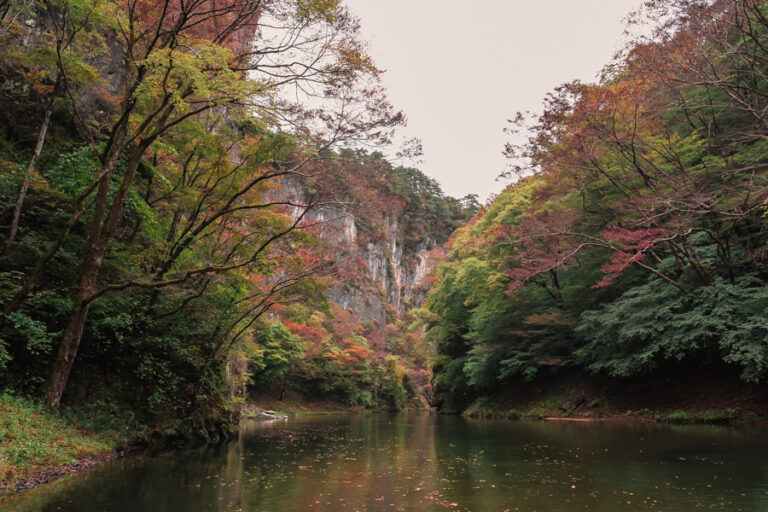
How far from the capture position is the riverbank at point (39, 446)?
6258mm

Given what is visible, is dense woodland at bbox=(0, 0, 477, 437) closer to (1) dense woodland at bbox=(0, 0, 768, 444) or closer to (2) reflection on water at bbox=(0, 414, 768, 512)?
(1) dense woodland at bbox=(0, 0, 768, 444)

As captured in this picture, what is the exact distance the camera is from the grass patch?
639 cm

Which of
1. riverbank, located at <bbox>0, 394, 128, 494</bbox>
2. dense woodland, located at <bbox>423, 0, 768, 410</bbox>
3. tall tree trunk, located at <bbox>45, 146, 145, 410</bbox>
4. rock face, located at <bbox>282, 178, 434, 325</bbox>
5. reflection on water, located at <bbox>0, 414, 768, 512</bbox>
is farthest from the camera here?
rock face, located at <bbox>282, 178, 434, 325</bbox>

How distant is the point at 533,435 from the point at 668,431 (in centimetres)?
321

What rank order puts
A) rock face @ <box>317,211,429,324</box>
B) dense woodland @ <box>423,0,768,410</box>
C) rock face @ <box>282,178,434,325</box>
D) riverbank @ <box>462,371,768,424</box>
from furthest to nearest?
rock face @ <box>317,211,429,324</box>, rock face @ <box>282,178,434,325</box>, riverbank @ <box>462,371,768,424</box>, dense woodland @ <box>423,0,768,410</box>

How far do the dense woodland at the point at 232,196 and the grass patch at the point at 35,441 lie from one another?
70 centimetres

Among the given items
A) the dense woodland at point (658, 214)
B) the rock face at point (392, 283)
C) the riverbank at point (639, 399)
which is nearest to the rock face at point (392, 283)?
the rock face at point (392, 283)

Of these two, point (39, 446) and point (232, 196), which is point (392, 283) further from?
point (39, 446)

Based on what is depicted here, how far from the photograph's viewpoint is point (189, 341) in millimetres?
13305

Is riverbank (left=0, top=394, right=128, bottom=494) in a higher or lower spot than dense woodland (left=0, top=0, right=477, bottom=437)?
lower

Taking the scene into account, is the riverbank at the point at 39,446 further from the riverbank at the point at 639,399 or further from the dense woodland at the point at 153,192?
the riverbank at the point at 639,399

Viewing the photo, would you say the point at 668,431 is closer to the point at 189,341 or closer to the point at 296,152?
the point at 296,152

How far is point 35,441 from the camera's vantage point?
6988 mm

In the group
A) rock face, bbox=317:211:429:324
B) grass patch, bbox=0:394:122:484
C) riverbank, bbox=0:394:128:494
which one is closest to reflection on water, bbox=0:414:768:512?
riverbank, bbox=0:394:128:494
